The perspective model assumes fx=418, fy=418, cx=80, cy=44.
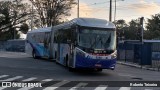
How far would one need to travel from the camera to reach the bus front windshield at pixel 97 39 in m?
23.6

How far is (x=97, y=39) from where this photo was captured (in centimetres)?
2380

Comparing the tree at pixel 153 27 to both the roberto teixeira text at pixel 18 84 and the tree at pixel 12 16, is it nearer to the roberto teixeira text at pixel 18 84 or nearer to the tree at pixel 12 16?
the tree at pixel 12 16

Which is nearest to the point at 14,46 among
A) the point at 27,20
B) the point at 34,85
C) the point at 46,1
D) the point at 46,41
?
the point at 46,1

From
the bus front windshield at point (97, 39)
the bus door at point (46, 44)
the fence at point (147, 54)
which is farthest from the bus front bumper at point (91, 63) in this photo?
the bus door at point (46, 44)

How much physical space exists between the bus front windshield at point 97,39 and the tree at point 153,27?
91188mm

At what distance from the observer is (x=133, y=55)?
39.3 m

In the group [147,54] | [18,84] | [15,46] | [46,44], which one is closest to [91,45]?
[18,84]

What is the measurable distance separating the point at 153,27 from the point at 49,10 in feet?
177

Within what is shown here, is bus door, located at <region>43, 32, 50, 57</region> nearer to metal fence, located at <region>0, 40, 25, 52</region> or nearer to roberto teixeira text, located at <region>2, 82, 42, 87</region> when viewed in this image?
roberto teixeira text, located at <region>2, 82, 42, 87</region>

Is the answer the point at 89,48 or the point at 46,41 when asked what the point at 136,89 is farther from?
the point at 46,41

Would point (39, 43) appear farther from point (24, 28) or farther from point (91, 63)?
point (24, 28)

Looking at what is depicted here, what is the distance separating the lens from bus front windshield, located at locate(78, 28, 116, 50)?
77.4 ft

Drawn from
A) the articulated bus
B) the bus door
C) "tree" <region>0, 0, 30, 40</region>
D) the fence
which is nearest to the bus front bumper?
the articulated bus

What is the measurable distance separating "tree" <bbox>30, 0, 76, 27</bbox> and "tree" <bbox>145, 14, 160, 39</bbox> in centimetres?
4484
